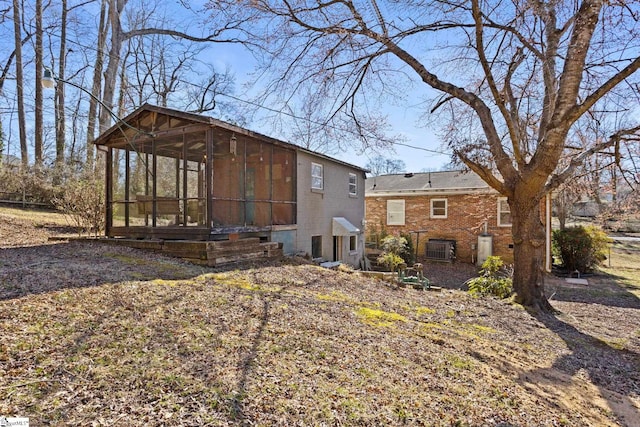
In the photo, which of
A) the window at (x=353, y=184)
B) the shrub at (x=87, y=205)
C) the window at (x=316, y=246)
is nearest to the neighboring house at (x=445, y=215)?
the window at (x=353, y=184)

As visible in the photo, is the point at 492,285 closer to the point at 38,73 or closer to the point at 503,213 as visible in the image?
the point at 503,213

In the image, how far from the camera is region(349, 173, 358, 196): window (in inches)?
577

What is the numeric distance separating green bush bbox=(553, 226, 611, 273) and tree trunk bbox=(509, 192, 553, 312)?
8.15 m

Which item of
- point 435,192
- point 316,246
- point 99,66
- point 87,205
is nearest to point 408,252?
point 435,192

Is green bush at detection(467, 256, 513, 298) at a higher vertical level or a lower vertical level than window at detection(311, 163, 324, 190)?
lower

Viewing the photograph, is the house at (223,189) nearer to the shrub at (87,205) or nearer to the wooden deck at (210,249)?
the wooden deck at (210,249)

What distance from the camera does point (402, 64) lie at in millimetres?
8281

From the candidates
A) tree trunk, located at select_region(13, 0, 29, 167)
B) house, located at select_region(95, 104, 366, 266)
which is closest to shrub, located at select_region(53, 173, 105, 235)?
house, located at select_region(95, 104, 366, 266)

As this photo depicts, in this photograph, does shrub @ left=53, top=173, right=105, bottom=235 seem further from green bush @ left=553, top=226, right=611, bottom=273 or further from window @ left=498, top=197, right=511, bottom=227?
green bush @ left=553, top=226, right=611, bottom=273

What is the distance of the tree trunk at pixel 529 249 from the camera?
731cm

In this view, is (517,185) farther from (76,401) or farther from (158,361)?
(76,401)

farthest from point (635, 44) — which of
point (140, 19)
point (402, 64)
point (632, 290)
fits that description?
point (140, 19)

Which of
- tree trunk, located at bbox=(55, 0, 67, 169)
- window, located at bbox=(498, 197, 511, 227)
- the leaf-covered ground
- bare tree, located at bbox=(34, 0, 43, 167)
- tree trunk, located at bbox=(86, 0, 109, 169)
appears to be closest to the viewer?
the leaf-covered ground

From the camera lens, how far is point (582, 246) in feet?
45.0
